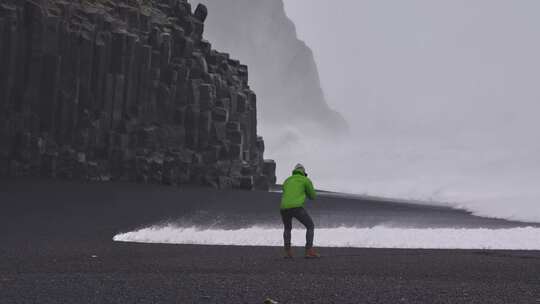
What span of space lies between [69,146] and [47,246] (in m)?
51.6

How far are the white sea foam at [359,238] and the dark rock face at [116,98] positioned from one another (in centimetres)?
4132

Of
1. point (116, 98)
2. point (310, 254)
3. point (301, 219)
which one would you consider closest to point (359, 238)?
point (310, 254)

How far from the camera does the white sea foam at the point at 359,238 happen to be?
32.0 meters

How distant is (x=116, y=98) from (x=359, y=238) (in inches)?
2065

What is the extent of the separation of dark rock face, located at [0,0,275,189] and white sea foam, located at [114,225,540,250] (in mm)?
41324

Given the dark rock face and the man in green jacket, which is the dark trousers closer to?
the man in green jacket

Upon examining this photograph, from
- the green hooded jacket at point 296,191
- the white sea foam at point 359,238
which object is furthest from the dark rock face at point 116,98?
the green hooded jacket at point 296,191

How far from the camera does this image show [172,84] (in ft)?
292

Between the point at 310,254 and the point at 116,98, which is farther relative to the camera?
the point at 116,98

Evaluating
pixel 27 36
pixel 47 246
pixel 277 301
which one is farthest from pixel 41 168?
pixel 277 301

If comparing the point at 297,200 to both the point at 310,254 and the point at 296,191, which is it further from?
the point at 310,254

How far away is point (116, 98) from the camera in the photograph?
266 feet

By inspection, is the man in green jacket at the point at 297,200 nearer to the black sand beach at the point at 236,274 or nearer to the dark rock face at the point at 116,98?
the black sand beach at the point at 236,274

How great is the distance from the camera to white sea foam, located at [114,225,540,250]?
32.0 m
